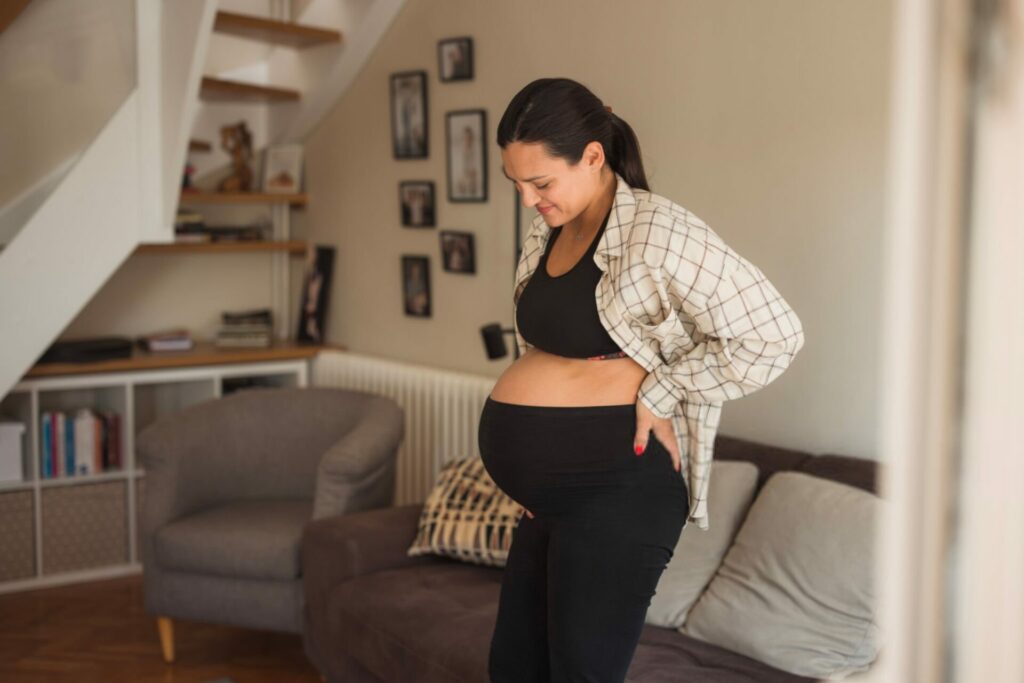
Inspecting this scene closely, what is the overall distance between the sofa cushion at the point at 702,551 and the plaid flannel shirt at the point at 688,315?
69 centimetres

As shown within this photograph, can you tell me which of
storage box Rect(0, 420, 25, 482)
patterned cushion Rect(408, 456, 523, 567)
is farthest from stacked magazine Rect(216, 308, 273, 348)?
patterned cushion Rect(408, 456, 523, 567)

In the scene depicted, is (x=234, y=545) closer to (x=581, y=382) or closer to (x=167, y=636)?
(x=167, y=636)

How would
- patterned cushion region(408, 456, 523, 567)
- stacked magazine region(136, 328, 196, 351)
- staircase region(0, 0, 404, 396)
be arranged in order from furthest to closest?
stacked magazine region(136, 328, 196, 351)
staircase region(0, 0, 404, 396)
patterned cushion region(408, 456, 523, 567)

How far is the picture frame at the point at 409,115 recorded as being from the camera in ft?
13.2

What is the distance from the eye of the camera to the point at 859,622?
212 centimetres

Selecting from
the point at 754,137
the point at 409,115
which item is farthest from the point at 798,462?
the point at 409,115

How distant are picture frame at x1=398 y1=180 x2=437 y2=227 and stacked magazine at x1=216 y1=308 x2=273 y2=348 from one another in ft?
2.68

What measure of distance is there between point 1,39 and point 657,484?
9.03ft

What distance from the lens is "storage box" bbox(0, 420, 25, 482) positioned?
13.1 feet

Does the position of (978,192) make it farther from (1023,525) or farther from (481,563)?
(481,563)

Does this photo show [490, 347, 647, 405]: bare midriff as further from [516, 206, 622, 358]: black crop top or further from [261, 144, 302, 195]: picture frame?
[261, 144, 302, 195]: picture frame

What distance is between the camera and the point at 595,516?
1709 mm

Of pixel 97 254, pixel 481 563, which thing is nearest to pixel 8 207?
pixel 97 254

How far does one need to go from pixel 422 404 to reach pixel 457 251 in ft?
1.78
